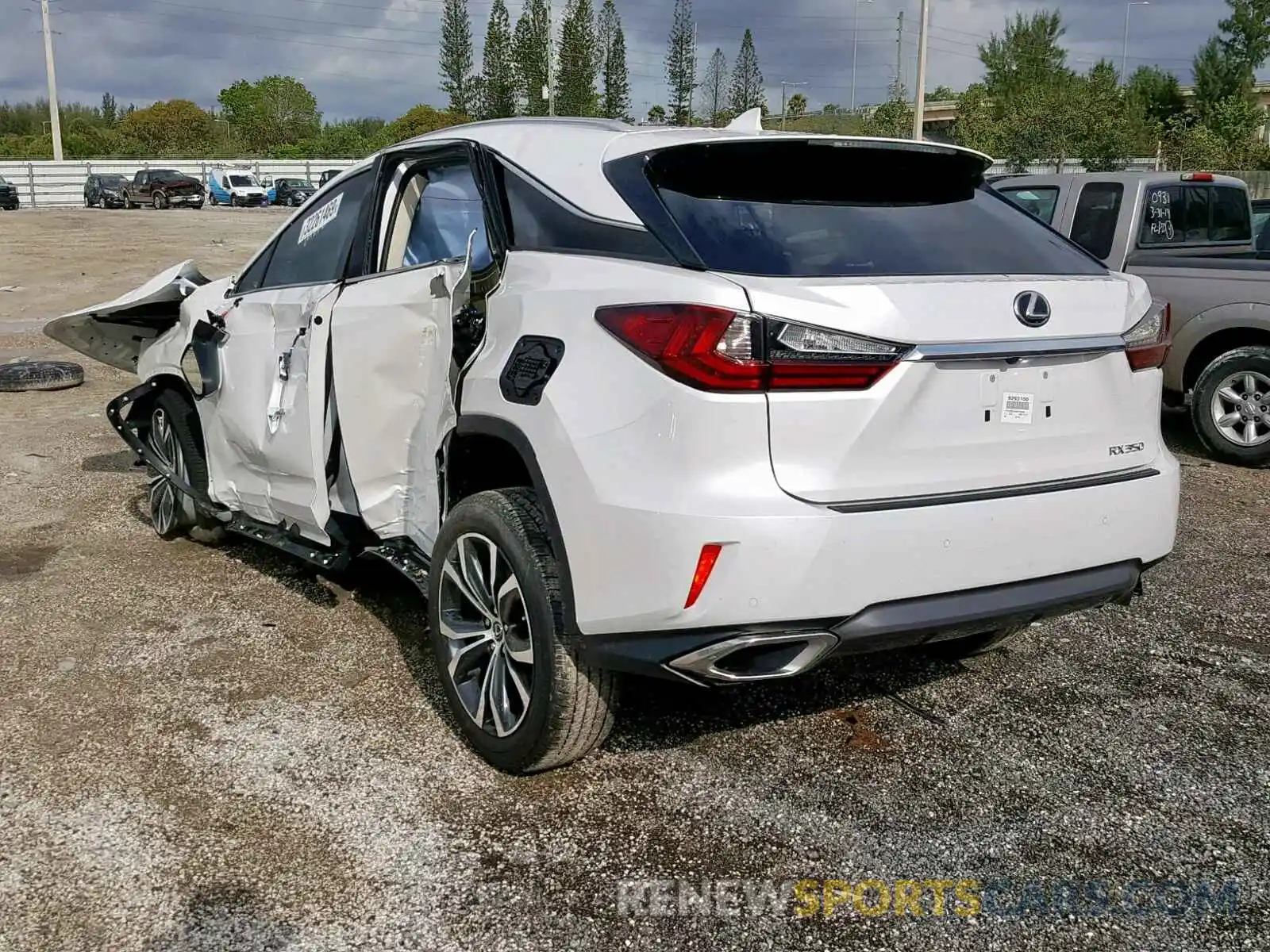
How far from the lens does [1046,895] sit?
106 inches

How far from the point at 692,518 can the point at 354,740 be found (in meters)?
1.54

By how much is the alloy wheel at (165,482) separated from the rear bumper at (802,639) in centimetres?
323

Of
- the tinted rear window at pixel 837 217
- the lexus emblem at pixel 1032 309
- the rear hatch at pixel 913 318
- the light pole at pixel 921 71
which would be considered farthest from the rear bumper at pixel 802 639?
the light pole at pixel 921 71

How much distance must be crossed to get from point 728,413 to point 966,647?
1969 mm

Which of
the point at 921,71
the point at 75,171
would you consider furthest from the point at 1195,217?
the point at 75,171

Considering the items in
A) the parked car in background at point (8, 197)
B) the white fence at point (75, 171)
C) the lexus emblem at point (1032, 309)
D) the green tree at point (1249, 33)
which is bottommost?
the lexus emblem at point (1032, 309)

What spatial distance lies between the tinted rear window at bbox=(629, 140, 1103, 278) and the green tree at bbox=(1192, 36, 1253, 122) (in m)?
64.3

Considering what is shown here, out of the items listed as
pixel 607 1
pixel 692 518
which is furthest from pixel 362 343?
pixel 607 1

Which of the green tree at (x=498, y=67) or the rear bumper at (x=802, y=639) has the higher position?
the green tree at (x=498, y=67)

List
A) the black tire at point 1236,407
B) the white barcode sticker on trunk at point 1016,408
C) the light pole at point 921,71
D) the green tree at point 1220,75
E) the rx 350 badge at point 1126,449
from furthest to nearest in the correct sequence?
the green tree at point 1220,75 < the light pole at point 921,71 < the black tire at point 1236,407 < the rx 350 badge at point 1126,449 < the white barcode sticker on trunk at point 1016,408

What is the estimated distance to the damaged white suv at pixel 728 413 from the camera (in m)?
2.56

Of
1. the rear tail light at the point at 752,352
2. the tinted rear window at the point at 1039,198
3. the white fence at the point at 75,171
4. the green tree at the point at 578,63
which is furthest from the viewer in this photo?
the green tree at the point at 578,63

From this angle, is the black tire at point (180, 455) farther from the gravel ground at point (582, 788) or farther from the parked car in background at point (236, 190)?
the parked car in background at point (236, 190)

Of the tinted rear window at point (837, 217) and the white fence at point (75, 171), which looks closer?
the tinted rear window at point (837, 217)
